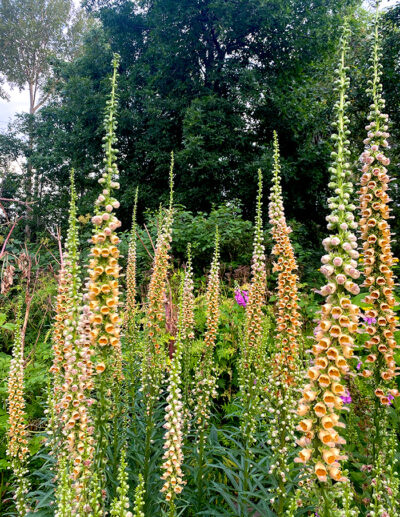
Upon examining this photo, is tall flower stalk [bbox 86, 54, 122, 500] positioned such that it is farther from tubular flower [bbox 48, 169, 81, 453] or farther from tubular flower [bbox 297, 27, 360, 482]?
tubular flower [bbox 297, 27, 360, 482]

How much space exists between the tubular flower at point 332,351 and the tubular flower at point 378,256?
2.83ft

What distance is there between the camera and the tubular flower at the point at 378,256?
2324 millimetres

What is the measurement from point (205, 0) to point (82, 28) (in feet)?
49.9

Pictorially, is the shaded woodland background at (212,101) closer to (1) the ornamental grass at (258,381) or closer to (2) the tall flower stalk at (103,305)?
(1) the ornamental grass at (258,381)

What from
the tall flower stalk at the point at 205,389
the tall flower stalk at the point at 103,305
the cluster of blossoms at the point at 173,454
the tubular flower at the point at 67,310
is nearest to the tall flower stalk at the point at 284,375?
the tall flower stalk at the point at 205,389

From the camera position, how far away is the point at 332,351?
151 cm

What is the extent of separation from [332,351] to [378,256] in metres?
1.25

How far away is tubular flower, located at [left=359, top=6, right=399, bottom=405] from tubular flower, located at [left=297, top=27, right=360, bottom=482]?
86cm

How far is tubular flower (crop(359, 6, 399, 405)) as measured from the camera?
2.32 meters

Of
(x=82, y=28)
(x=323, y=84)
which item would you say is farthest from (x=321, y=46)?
(x=82, y=28)

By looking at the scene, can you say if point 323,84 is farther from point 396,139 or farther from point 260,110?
point 396,139

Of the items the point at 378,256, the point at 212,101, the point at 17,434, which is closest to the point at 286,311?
the point at 378,256

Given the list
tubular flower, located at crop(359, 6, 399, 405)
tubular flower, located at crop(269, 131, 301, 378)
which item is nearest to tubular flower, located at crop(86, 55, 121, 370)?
tubular flower, located at crop(269, 131, 301, 378)

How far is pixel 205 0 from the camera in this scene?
13492 millimetres
